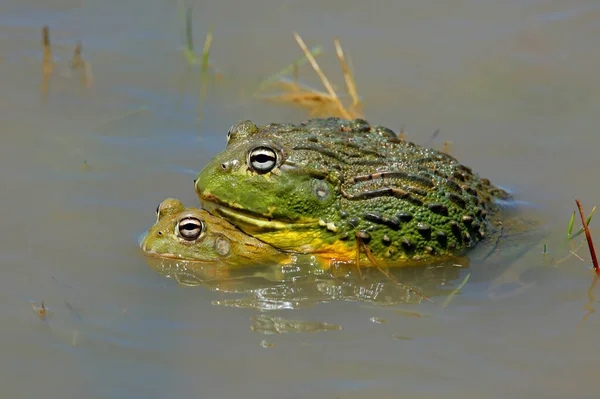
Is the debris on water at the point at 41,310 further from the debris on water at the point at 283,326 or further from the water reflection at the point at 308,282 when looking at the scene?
the debris on water at the point at 283,326

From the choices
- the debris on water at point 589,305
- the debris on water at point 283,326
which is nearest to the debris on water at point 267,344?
the debris on water at point 283,326

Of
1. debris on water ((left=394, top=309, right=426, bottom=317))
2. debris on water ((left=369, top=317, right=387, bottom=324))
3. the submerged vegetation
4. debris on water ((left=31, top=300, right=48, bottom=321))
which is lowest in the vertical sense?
debris on water ((left=31, top=300, right=48, bottom=321))

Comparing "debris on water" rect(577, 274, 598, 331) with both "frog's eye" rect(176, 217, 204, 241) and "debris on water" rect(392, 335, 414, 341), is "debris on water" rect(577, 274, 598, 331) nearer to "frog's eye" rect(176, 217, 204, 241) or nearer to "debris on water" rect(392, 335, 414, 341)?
"debris on water" rect(392, 335, 414, 341)

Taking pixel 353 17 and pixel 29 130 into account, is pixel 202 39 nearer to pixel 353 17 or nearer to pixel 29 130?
pixel 353 17

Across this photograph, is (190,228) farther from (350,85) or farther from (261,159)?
(350,85)

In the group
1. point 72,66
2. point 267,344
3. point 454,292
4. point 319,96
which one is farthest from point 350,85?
point 267,344


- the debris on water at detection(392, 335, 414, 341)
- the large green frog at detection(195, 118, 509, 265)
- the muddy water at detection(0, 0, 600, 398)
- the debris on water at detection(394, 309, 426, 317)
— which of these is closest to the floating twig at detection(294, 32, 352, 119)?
the muddy water at detection(0, 0, 600, 398)

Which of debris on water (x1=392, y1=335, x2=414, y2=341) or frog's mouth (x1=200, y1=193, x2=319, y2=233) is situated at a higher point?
frog's mouth (x1=200, y1=193, x2=319, y2=233)
